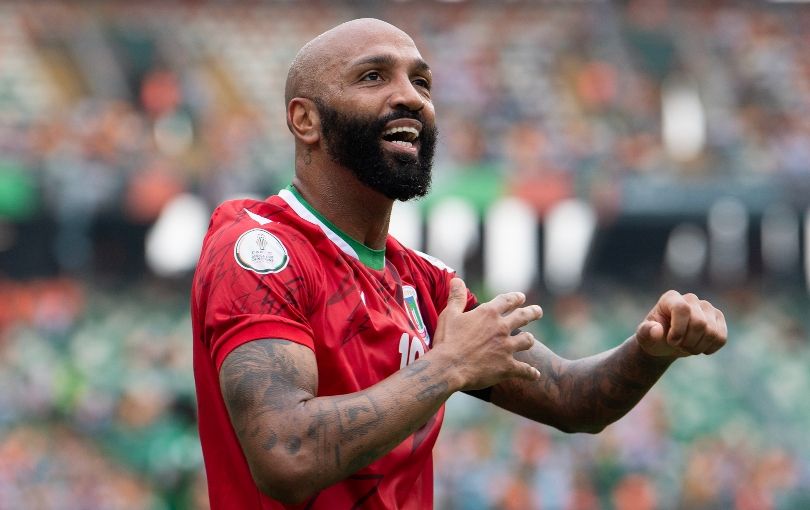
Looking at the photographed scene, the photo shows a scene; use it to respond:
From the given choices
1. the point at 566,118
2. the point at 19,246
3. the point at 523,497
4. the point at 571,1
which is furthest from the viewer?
the point at 571,1

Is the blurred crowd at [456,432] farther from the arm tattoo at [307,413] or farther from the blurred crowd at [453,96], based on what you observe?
the arm tattoo at [307,413]

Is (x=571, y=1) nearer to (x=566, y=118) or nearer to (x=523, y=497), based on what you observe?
(x=566, y=118)

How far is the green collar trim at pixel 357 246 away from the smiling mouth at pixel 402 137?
29cm

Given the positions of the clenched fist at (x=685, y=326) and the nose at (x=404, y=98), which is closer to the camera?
the clenched fist at (x=685, y=326)

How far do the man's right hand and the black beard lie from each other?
450 mm

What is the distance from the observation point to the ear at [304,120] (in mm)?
3342

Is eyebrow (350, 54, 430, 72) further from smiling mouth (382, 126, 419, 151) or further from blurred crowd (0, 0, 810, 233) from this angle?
blurred crowd (0, 0, 810, 233)

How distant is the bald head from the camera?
3312 mm

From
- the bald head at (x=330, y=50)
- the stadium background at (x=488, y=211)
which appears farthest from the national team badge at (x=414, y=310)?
the stadium background at (x=488, y=211)

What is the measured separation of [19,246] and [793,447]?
448 inches

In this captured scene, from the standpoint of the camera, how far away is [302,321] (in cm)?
287

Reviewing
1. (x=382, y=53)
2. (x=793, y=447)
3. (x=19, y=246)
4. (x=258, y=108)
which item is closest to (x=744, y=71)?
(x=793, y=447)

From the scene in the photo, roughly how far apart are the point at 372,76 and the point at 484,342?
87 cm

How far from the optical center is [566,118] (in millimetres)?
18906
